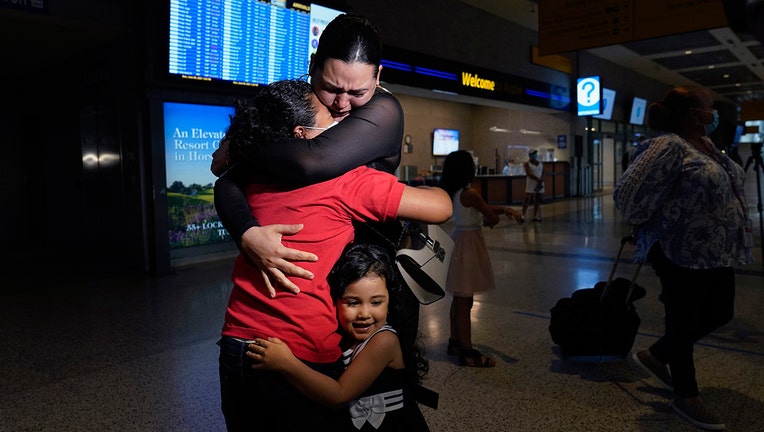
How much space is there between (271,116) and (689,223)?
6.77 ft

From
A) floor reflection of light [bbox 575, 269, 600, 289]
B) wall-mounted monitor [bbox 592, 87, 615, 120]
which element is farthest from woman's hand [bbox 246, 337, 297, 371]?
wall-mounted monitor [bbox 592, 87, 615, 120]

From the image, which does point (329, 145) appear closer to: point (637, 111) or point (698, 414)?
point (698, 414)

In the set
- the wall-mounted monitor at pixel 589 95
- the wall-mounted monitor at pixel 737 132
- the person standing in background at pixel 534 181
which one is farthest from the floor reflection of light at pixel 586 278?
the wall-mounted monitor at pixel 589 95

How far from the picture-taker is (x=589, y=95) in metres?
14.5

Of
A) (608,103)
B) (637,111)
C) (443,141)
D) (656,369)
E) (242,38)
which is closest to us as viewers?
(656,369)

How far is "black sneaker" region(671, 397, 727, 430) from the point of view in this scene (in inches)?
91.1

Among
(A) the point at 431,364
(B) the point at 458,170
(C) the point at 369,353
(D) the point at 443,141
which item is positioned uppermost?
(D) the point at 443,141

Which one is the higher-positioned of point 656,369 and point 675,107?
point 675,107

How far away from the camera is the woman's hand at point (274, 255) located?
3.33 feet

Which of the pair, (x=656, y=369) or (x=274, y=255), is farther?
(x=656, y=369)

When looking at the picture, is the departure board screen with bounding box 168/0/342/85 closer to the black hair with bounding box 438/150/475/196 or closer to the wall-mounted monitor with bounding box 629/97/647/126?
the black hair with bounding box 438/150/475/196

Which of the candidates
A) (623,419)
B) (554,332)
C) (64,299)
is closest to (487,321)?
(554,332)

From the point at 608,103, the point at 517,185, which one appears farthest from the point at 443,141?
the point at 608,103

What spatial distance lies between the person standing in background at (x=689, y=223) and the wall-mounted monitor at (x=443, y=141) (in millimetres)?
14102
